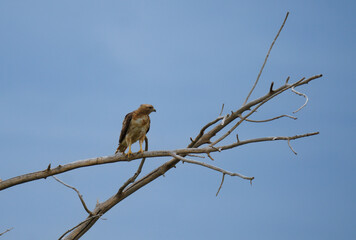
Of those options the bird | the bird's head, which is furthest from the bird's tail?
the bird's head

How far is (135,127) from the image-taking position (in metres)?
6.14

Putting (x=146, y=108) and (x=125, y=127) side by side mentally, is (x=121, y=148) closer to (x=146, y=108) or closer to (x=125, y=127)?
(x=125, y=127)

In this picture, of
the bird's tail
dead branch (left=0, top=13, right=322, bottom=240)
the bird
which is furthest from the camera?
the bird's tail

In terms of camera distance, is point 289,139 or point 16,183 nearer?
point 289,139

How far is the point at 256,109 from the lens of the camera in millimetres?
4820

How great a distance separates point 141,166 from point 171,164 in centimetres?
46

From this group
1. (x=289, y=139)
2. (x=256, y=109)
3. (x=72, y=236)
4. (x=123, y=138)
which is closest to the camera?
(x=289, y=139)

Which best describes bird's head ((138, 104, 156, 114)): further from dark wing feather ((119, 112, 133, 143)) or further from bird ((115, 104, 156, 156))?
dark wing feather ((119, 112, 133, 143))

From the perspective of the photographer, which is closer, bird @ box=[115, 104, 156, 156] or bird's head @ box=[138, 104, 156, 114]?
bird @ box=[115, 104, 156, 156]

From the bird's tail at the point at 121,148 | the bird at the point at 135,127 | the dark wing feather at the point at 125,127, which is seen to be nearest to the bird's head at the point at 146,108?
the bird at the point at 135,127

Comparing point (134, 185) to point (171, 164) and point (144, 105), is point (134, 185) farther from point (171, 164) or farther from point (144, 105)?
point (144, 105)

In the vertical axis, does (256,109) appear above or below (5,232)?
above

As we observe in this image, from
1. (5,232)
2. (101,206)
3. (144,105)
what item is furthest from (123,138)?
(5,232)

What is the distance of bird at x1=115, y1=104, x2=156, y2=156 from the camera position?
6.14 m
